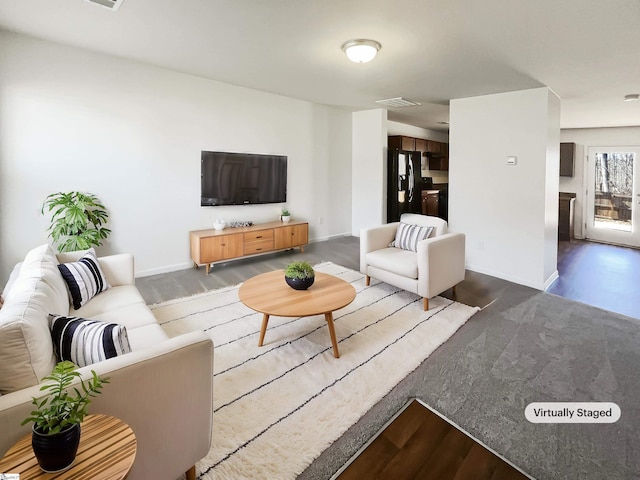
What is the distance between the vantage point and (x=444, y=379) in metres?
2.24

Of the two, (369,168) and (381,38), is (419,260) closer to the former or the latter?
(381,38)

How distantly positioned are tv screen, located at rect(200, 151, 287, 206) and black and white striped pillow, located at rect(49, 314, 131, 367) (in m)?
3.46

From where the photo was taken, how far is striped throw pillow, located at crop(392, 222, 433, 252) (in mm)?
3852

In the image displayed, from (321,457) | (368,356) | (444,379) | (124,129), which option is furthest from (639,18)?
(124,129)

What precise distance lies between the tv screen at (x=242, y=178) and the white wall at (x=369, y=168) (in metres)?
1.75

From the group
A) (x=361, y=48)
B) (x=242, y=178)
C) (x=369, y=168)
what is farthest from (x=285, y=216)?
(x=361, y=48)

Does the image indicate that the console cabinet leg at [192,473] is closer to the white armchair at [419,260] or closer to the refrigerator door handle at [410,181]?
the white armchair at [419,260]

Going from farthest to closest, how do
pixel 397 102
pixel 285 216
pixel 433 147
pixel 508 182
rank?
1. pixel 433 147
2. pixel 285 216
3. pixel 397 102
4. pixel 508 182

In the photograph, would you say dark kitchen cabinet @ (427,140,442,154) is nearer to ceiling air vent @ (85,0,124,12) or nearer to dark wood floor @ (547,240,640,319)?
dark wood floor @ (547,240,640,319)

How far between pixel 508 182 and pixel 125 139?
4.80m

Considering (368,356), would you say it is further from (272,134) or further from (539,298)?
(272,134)

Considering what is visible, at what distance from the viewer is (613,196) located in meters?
6.86

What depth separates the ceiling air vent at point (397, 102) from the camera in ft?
16.9

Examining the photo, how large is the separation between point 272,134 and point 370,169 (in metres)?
2.09
